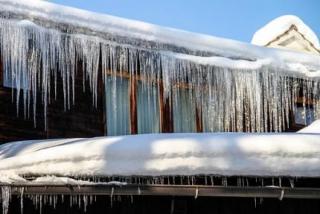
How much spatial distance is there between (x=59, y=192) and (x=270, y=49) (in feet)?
18.0

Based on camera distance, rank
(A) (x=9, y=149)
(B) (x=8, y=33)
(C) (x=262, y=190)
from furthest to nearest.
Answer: (B) (x=8, y=33) < (A) (x=9, y=149) < (C) (x=262, y=190)

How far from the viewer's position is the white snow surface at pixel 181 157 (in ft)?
21.2

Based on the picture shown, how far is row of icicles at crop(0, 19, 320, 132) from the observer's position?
8805mm

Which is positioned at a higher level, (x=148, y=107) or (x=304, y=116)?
(x=148, y=107)

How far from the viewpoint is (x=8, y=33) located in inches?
333

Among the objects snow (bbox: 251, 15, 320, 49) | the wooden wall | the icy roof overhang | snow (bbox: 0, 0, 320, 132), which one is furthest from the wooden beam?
snow (bbox: 251, 15, 320, 49)

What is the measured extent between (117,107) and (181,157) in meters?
3.36

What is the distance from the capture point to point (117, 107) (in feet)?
31.9

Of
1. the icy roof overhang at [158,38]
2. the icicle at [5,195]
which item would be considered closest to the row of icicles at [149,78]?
the icy roof overhang at [158,38]

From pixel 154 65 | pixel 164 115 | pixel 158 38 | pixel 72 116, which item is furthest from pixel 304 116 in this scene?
pixel 72 116

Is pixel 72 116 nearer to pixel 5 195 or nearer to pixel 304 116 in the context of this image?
pixel 5 195

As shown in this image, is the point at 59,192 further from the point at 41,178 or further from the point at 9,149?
the point at 9,149

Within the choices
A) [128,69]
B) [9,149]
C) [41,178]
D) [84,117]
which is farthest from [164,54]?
[41,178]

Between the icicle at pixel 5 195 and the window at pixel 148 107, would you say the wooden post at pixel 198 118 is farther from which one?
the icicle at pixel 5 195
